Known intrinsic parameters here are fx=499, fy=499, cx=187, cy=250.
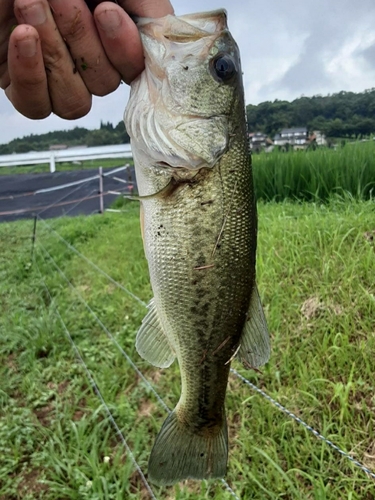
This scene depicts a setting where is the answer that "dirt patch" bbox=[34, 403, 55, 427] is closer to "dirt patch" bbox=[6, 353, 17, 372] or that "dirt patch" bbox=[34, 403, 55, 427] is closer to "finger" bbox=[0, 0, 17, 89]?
"dirt patch" bbox=[6, 353, 17, 372]

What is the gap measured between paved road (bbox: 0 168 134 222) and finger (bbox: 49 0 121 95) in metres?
10.4

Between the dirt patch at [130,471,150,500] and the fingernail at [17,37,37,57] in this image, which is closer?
the fingernail at [17,37,37,57]

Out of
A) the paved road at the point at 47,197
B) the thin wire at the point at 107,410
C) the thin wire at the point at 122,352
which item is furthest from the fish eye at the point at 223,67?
the paved road at the point at 47,197

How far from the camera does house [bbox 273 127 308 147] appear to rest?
7426 millimetres

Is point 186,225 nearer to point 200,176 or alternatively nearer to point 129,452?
point 200,176

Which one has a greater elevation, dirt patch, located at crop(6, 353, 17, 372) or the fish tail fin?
the fish tail fin

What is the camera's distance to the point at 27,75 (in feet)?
4.53

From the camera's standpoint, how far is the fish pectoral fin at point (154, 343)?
Answer: 60.5 inches

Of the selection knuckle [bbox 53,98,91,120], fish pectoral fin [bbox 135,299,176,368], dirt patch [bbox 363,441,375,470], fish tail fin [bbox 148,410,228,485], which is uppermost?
knuckle [bbox 53,98,91,120]

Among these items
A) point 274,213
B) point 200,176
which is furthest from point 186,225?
point 274,213

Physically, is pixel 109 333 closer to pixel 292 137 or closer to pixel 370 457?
pixel 370 457

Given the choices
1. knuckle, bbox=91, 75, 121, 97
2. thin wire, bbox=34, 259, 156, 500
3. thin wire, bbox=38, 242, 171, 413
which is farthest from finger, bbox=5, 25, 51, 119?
thin wire, bbox=34, 259, 156, 500

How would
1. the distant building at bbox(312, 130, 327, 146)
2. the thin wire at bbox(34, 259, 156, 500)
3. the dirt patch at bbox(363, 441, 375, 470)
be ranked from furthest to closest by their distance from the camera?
1. the distant building at bbox(312, 130, 327, 146)
2. the thin wire at bbox(34, 259, 156, 500)
3. the dirt patch at bbox(363, 441, 375, 470)

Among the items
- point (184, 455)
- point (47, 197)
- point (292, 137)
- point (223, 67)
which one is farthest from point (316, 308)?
point (47, 197)
